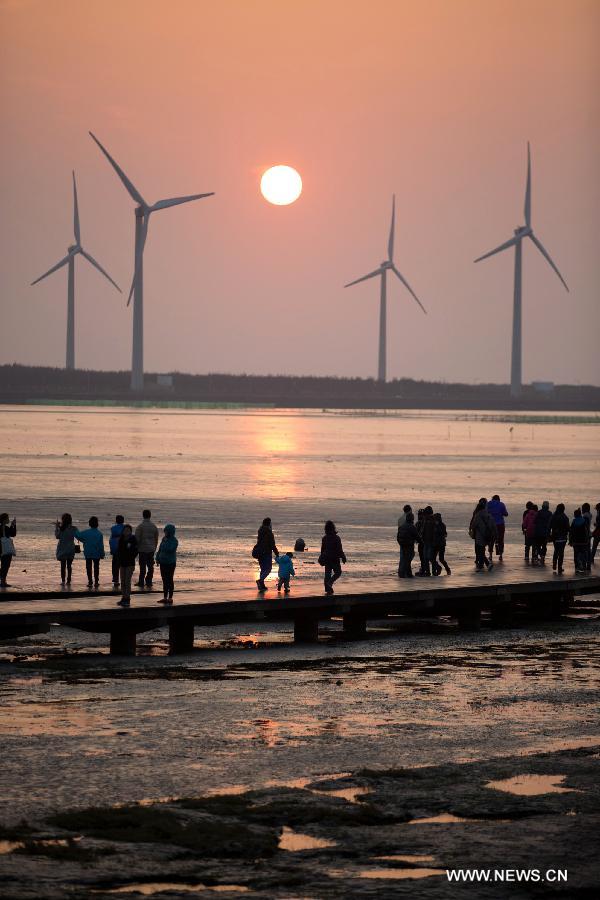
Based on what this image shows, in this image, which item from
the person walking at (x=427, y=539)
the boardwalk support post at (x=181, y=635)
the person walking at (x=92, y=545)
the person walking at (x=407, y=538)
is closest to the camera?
the boardwalk support post at (x=181, y=635)

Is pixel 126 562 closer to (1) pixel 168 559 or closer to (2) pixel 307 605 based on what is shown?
(1) pixel 168 559

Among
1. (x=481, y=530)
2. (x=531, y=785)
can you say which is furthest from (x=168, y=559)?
(x=531, y=785)

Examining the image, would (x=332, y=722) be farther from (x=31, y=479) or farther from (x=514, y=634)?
(x=31, y=479)

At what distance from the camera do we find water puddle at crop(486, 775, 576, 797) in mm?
16766

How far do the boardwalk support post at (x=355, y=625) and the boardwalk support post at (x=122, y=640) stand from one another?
4.94 m

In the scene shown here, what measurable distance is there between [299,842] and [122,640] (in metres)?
12.0

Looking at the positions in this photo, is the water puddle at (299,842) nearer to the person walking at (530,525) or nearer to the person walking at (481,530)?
the person walking at (481,530)

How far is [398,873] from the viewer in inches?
549

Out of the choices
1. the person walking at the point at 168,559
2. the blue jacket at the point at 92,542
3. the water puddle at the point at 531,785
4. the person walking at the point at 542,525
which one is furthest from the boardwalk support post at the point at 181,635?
the person walking at the point at 542,525

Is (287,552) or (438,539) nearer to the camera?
(287,552)

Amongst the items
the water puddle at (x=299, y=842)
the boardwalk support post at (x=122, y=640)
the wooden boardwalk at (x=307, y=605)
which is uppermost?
the wooden boardwalk at (x=307, y=605)

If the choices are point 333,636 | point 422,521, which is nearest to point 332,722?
point 333,636

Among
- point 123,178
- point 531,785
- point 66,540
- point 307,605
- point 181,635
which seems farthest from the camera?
point 123,178

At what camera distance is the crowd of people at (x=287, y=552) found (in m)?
28.7
